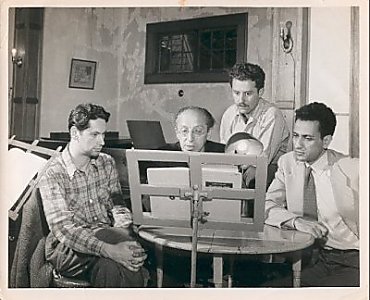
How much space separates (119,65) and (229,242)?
0.44 m

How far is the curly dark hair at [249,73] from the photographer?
1.22 m

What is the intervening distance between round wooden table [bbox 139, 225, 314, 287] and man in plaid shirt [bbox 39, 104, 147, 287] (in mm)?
58

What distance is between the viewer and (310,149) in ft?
4.09

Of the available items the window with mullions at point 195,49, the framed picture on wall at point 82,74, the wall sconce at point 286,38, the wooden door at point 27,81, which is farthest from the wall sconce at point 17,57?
the wall sconce at point 286,38

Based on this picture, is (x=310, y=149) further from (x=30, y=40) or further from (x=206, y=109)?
(x=30, y=40)

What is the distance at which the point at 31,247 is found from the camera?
1225mm

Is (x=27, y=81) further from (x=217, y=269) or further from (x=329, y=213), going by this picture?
(x=329, y=213)

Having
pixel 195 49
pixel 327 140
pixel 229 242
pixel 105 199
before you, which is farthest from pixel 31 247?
pixel 327 140

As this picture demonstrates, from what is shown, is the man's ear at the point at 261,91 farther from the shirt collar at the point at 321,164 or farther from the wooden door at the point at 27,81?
the wooden door at the point at 27,81

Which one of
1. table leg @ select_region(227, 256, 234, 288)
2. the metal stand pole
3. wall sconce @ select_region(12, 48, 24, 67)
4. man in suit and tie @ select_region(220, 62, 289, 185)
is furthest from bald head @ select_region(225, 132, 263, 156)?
wall sconce @ select_region(12, 48, 24, 67)

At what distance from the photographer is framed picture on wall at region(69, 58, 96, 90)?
1.22 metres

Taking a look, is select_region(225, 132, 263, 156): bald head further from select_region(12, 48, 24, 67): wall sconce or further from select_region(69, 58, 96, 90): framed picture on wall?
select_region(12, 48, 24, 67): wall sconce
